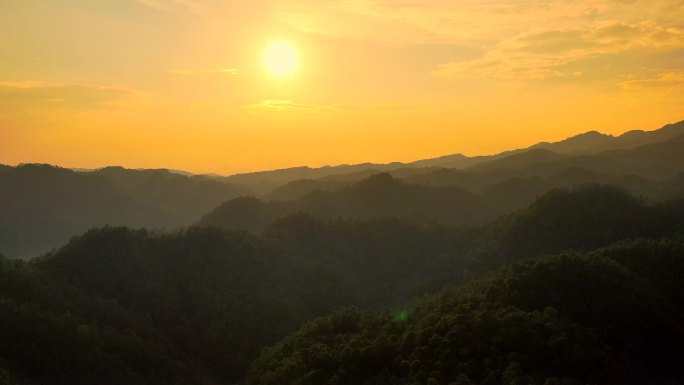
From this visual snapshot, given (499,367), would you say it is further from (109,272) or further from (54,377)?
(109,272)

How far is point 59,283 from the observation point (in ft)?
285

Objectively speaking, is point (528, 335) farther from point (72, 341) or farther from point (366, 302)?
point (366, 302)

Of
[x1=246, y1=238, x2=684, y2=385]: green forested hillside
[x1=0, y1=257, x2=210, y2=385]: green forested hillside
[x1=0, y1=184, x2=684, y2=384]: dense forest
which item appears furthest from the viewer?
[x1=0, y1=257, x2=210, y2=385]: green forested hillside

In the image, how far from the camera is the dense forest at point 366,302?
4138cm

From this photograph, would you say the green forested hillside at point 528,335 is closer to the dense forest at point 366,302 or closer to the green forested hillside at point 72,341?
the dense forest at point 366,302

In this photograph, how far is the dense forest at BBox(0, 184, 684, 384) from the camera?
136 ft

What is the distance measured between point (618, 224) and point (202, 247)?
80663mm

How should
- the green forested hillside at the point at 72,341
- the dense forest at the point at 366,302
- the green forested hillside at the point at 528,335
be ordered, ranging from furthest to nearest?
the green forested hillside at the point at 72,341, the dense forest at the point at 366,302, the green forested hillside at the point at 528,335

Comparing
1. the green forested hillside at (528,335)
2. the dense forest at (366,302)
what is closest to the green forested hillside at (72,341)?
the dense forest at (366,302)

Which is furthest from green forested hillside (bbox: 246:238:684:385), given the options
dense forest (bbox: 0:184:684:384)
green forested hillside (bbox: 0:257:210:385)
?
green forested hillside (bbox: 0:257:210:385)

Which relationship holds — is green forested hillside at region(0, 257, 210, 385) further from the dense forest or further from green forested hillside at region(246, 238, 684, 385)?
green forested hillside at region(246, 238, 684, 385)

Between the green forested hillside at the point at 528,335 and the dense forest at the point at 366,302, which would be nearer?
the green forested hillside at the point at 528,335

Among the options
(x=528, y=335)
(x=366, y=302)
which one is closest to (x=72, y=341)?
(x=528, y=335)

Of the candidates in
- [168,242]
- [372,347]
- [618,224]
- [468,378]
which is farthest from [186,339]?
[618,224]
